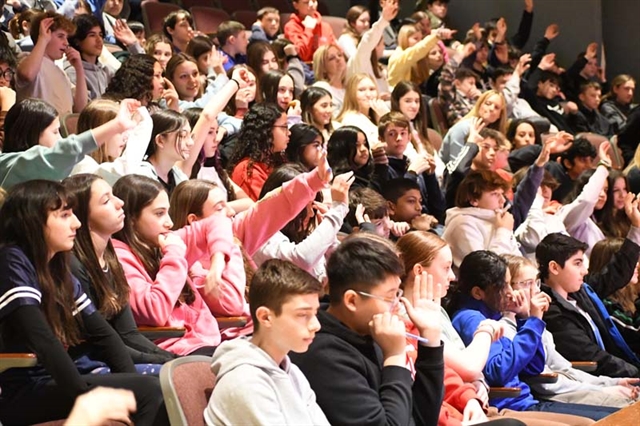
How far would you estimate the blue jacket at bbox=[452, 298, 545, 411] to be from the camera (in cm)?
396

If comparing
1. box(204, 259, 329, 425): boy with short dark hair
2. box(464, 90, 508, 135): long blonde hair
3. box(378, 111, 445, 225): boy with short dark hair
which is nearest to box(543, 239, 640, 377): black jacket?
box(378, 111, 445, 225): boy with short dark hair

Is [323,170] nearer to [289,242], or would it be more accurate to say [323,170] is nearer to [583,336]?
[289,242]

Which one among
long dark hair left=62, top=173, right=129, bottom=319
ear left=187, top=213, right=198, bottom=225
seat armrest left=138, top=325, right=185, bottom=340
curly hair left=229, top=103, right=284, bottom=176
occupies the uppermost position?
long dark hair left=62, top=173, right=129, bottom=319

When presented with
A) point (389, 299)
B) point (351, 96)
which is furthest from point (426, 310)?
point (351, 96)

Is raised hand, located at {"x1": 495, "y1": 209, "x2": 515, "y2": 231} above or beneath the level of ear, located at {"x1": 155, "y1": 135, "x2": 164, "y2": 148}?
beneath

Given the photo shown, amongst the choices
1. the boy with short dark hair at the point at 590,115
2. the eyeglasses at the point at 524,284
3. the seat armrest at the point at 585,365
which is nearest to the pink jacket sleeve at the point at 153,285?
the eyeglasses at the point at 524,284

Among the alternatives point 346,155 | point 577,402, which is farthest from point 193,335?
point 346,155

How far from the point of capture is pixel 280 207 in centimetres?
422

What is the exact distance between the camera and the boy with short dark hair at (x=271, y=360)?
2.54m

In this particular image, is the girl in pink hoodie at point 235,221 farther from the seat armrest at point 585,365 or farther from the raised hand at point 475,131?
the raised hand at point 475,131

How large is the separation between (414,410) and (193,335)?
2.88 feet

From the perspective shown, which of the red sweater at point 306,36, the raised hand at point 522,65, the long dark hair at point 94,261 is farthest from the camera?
the red sweater at point 306,36

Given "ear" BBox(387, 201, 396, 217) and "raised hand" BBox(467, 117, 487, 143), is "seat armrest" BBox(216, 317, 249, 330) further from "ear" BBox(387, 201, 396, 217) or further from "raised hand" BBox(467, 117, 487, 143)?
"raised hand" BBox(467, 117, 487, 143)

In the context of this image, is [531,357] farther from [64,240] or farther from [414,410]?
[64,240]
